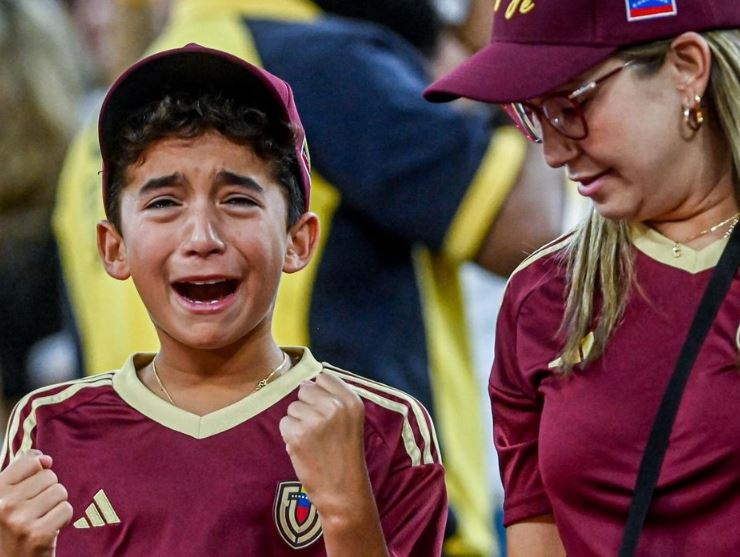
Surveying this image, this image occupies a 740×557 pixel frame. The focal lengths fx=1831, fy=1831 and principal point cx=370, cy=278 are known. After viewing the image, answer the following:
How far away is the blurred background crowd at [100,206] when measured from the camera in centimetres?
391

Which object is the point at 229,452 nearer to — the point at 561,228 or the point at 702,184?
the point at 702,184

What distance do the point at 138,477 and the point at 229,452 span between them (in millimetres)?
140

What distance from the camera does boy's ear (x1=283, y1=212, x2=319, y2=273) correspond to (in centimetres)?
286

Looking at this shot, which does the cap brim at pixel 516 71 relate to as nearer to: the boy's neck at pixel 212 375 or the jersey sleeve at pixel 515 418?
the jersey sleeve at pixel 515 418

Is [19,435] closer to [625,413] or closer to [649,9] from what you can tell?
[625,413]

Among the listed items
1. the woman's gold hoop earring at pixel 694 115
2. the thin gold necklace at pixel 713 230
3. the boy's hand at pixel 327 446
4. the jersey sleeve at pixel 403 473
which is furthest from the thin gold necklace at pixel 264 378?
the woman's gold hoop earring at pixel 694 115

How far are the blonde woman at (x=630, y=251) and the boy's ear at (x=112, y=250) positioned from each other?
0.56 m

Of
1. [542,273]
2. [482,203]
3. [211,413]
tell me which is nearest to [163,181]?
[211,413]

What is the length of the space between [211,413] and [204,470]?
0.11 metres

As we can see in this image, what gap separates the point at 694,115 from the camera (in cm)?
261

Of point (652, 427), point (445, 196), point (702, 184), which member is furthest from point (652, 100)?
point (445, 196)

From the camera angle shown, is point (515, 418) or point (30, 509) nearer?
point (30, 509)

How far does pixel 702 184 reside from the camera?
267cm

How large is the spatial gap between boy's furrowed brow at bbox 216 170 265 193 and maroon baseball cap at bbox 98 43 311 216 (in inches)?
4.6
